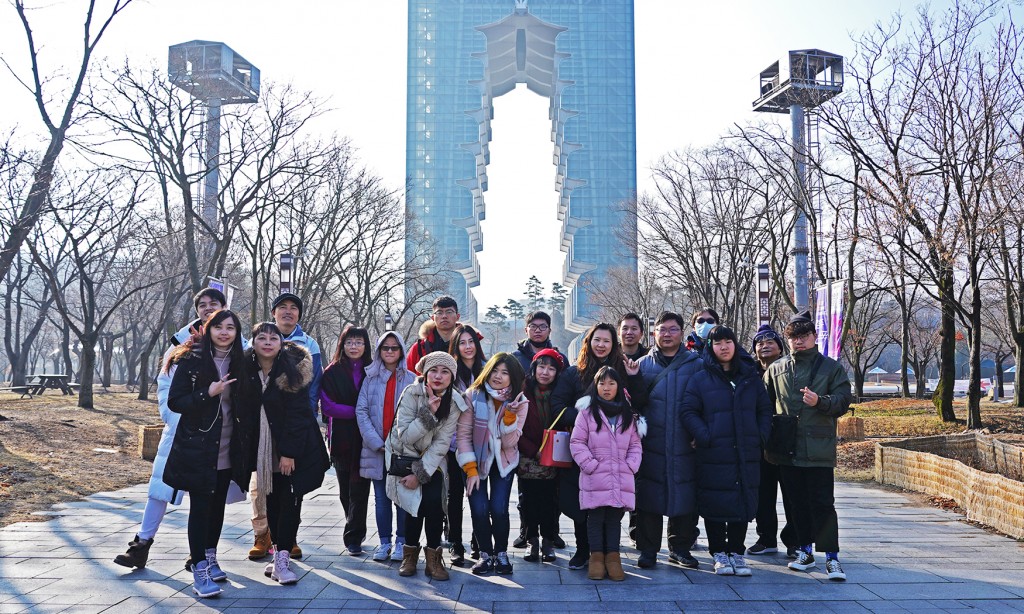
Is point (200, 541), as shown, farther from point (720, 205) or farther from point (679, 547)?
point (720, 205)

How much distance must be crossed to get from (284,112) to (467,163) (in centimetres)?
8957

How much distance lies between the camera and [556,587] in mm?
4816

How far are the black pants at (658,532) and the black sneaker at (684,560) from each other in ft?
0.09

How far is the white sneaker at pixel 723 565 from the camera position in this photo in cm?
508

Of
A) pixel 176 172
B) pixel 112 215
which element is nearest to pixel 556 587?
pixel 176 172

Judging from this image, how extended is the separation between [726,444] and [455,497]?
1.82m

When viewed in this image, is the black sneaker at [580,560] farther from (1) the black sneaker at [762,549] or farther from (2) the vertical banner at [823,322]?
(2) the vertical banner at [823,322]

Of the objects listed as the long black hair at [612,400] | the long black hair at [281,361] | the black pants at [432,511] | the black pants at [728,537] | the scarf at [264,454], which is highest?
the long black hair at [281,361]

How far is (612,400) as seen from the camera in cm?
525

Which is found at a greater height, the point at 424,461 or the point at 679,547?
the point at 424,461

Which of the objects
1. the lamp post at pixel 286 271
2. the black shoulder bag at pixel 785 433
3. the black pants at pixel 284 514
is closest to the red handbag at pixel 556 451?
the black shoulder bag at pixel 785 433

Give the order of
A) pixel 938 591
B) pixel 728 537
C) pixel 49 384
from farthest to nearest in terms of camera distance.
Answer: pixel 49 384 < pixel 728 537 < pixel 938 591

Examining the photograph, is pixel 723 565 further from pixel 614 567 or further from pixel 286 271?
pixel 286 271

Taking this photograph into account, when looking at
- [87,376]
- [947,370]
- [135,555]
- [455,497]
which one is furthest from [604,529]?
[87,376]
